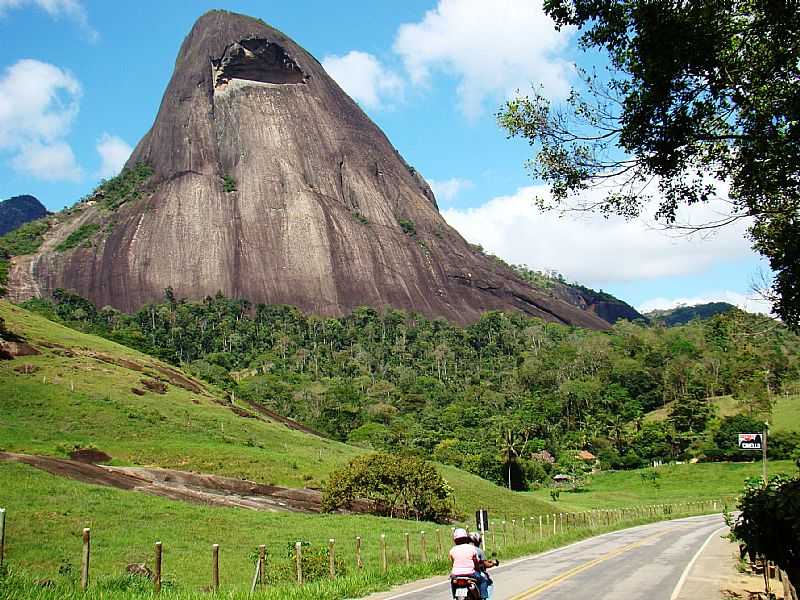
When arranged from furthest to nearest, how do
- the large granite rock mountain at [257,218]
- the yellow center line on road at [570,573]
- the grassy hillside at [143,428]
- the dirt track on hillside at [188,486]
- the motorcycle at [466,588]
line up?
the large granite rock mountain at [257,218] → the grassy hillside at [143,428] → the dirt track on hillside at [188,486] → the yellow center line on road at [570,573] → the motorcycle at [466,588]

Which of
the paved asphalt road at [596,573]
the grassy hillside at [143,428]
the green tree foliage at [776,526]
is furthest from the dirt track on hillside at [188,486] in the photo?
the green tree foliage at [776,526]

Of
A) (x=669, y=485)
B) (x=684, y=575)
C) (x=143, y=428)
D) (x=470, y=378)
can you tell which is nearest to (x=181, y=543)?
(x=684, y=575)

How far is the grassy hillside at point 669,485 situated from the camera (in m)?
72.0

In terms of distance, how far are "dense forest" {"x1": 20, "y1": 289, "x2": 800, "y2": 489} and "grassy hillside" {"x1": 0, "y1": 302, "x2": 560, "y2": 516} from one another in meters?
23.6

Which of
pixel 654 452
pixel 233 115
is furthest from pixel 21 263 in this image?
pixel 654 452

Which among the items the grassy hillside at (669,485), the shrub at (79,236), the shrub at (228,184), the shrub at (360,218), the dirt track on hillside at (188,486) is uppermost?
the shrub at (228,184)

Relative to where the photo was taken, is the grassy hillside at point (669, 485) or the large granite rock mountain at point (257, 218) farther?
the large granite rock mountain at point (257, 218)

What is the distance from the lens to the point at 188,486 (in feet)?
129

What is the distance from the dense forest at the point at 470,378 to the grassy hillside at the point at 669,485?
201 inches

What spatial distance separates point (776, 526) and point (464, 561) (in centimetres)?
637

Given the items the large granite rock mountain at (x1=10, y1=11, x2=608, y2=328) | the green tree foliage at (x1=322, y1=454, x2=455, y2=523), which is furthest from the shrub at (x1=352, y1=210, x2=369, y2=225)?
the green tree foliage at (x1=322, y1=454, x2=455, y2=523)

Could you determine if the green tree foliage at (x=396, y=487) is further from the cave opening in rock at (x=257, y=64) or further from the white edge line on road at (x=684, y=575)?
the cave opening in rock at (x=257, y=64)

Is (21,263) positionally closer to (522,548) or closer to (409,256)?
(409,256)

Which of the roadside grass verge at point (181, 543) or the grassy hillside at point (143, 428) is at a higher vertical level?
the grassy hillside at point (143, 428)
